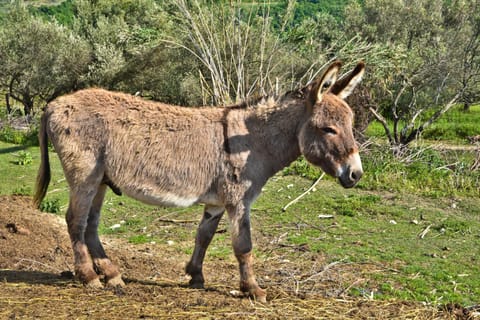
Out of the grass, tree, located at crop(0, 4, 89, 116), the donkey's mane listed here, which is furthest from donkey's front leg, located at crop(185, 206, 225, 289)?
tree, located at crop(0, 4, 89, 116)

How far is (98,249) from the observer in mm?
5230

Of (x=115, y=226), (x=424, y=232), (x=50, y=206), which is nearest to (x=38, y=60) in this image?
(x=50, y=206)

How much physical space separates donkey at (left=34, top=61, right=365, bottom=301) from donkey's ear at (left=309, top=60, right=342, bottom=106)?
0.03 feet

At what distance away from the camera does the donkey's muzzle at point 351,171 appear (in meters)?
4.72

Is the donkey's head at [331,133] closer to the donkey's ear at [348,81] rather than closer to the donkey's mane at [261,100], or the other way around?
the donkey's ear at [348,81]

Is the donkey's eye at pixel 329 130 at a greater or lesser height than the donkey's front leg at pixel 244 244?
greater

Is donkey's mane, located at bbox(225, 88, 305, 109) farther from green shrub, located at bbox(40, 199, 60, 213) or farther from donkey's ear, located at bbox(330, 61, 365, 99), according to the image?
green shrub, located at bbox(40, 199, 60, 213)

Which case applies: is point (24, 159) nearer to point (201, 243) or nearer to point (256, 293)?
point (201, 243)

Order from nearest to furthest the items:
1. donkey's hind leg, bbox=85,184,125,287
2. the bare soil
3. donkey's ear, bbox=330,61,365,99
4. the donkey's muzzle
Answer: the bare soil → the donkey's muzzle → donkey's ear, bbox=330,61,365,99 → donkey's hind leg, bbox=85,184,125,287

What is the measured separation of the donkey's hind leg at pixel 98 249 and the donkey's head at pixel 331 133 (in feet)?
6.60

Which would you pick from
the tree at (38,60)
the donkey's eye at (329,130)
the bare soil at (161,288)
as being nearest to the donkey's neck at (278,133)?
the donkey's eye at (329,130)

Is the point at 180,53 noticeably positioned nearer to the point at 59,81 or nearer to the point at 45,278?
the point at 59,81

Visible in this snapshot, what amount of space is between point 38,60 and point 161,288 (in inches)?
765

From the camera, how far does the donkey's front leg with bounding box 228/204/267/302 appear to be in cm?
487
